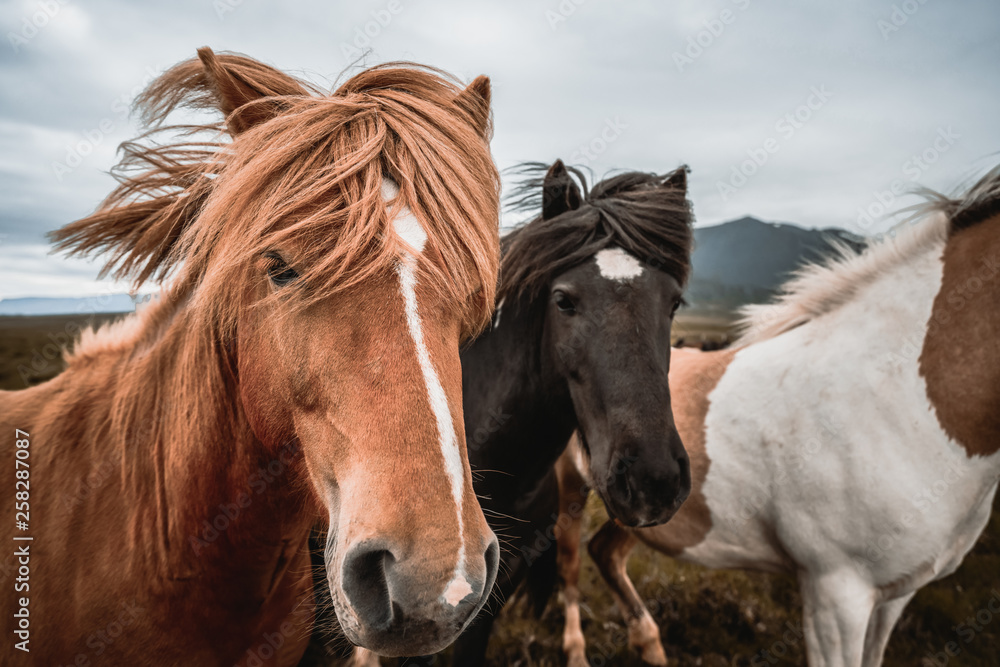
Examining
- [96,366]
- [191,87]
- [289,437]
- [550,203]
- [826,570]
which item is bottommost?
[826,570]

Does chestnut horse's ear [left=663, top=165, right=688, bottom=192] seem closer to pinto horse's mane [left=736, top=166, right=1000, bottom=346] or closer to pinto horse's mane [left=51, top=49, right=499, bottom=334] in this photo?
pinto horse's mane [left=736, top=166, right=1000, bottom=346]

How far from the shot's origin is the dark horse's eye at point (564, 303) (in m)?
2.72

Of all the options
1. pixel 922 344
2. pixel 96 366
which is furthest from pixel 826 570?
pixel 96 366

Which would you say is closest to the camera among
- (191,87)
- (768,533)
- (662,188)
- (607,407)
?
(191,87)

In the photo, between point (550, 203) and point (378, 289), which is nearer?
point (378, 289)

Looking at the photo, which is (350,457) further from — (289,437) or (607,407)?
(607,407)

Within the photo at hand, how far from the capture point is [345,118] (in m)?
1.60

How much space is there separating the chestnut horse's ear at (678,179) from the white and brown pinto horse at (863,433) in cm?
148

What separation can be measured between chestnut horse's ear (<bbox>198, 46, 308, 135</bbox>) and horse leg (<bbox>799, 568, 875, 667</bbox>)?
13.1 ft

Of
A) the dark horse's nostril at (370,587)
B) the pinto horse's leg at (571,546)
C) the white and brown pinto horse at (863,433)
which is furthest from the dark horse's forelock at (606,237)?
the pinto horse's leg at (571,546)

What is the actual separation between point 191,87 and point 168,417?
49.8 inches

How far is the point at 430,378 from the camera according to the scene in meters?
1.26

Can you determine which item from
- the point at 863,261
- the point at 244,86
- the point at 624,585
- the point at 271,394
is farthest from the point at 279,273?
the point at 624,585

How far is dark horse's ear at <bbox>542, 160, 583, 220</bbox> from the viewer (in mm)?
3014
